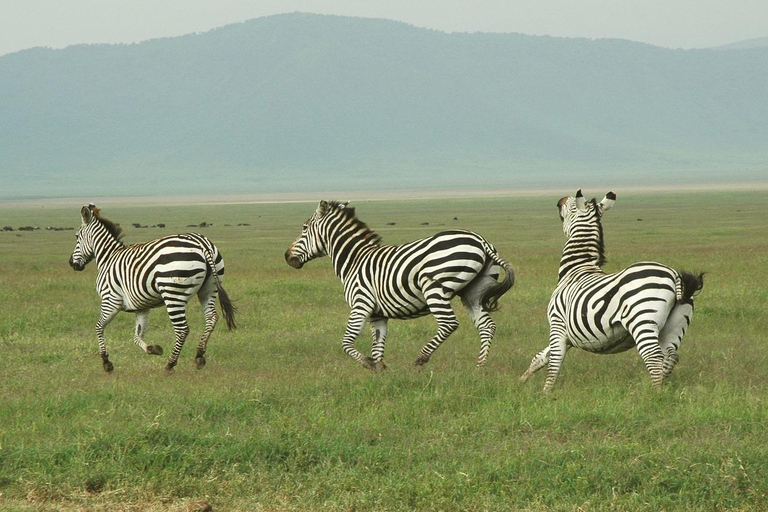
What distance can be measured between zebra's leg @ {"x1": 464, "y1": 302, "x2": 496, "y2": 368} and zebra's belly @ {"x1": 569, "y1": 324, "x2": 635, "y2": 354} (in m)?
1.67

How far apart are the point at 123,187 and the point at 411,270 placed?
598 ft

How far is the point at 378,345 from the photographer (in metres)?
11.7

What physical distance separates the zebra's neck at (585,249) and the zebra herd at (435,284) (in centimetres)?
1

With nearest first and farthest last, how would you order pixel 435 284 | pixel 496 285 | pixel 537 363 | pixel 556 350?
pixel 556 350 → pixel 537 363 → pixel 435 284 → pixel 496 285

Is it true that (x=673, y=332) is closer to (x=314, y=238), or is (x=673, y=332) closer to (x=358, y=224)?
(x=358, y=224)

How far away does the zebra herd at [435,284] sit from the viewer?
9.46 metres

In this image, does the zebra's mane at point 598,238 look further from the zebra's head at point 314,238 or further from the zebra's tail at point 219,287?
the zebra's tail at point 219,287

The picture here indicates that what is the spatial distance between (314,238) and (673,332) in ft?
15.4

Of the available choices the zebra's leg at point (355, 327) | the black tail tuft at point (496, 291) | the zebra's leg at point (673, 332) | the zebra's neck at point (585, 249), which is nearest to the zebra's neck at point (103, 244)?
the zebra's leg at point (355, 327)

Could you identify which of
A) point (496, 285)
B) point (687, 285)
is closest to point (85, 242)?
point (496, 285)

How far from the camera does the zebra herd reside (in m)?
9.46

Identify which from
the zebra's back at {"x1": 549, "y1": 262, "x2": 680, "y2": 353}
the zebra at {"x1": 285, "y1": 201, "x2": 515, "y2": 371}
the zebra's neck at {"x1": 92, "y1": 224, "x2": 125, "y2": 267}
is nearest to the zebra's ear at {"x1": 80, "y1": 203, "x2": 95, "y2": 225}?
the zebra's neck at {"x1": 92, "y1": 224, "x2": 125, "y2": 267}

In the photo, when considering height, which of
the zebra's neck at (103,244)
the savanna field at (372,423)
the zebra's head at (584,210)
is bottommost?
the savanna field at (372,423)

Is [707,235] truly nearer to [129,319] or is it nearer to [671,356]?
[129,319]
